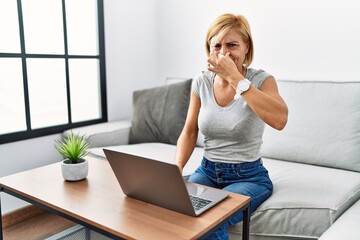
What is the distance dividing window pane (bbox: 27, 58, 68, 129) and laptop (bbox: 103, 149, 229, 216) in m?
1.35

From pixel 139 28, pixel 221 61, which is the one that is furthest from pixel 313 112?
pixel 139 28

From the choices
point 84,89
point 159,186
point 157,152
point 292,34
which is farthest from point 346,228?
point 84,89

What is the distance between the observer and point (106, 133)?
2.27m

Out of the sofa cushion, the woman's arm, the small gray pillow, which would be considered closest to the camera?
the woman's arm

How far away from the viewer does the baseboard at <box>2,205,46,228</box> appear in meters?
2.10

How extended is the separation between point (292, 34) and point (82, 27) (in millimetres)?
1438

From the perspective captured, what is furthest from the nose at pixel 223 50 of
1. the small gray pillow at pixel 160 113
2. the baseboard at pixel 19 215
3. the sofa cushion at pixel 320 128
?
the baseboard at pixel 19 215

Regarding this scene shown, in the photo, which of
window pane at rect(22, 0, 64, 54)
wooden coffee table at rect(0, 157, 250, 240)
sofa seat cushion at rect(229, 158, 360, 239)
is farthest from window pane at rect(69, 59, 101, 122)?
sofa seat cushion at rect(229, 158, 360, 239)

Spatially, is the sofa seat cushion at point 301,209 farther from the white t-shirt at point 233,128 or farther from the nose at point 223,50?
the nose at point 223,50

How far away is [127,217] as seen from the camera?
3.32ft

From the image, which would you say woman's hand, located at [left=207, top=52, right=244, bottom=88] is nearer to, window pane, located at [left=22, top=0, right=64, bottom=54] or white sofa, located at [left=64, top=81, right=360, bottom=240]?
white sofa, located at [left=64, top=81, right=360, bottom=240]

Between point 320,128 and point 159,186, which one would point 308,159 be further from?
point 159,186

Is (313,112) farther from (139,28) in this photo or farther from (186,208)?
(139,28)

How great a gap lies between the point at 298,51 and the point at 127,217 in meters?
1.67
